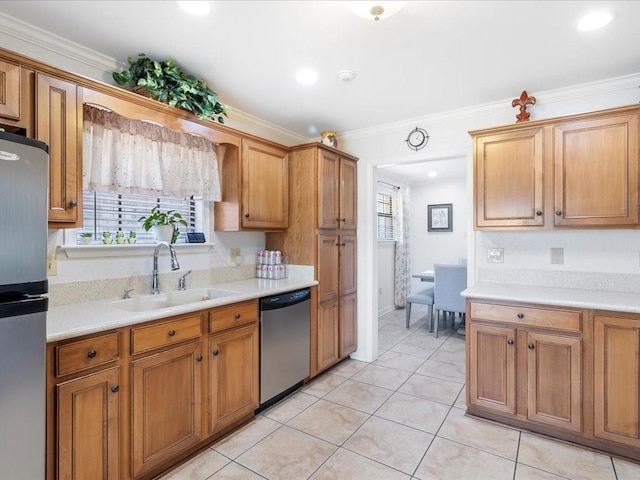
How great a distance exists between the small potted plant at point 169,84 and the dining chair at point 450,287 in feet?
10.9

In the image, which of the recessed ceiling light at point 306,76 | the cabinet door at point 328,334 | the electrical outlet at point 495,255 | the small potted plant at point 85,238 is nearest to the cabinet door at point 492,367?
the electrical outlet at point 495,255

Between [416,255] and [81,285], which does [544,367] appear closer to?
[81,285]

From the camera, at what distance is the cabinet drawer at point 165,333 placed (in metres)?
1.79

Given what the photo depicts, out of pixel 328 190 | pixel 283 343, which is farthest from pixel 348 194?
pixel 283 343

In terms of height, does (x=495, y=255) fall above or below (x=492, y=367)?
above

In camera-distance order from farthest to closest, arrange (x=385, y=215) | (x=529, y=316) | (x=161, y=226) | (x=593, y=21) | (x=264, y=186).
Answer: (x=385, y=215)
(x=264, y=186)
(x=161, y=226)
(x=529, y=316)
(x=593, y=21)

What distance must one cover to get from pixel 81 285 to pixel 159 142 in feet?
3.52

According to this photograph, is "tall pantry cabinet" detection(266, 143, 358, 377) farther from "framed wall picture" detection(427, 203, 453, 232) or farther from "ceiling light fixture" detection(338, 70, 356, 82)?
"framed wall picture" detection(427, 203, 453, 232)

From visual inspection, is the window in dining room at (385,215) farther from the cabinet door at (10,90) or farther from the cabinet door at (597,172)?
the cabinet door at (10,90)

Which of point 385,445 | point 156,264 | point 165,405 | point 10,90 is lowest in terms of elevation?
point 385,445

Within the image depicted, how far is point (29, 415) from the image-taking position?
4.15 feet

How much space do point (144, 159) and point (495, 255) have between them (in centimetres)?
289

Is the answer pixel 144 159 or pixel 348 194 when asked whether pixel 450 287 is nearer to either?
pixel 348 194

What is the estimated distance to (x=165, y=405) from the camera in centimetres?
192
